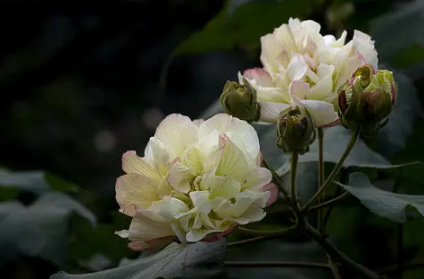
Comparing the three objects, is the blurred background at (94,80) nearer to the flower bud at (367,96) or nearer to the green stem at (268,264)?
the green stem at (268,264)

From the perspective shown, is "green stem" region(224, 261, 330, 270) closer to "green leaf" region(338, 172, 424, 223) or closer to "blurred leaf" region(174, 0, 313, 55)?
"green leaf" region(338, 172, 424, 223)

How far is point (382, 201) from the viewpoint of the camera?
2.29 feet

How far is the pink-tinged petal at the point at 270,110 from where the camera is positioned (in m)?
0.75

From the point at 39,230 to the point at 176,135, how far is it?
1.37 feet

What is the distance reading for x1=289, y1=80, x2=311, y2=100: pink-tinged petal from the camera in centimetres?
74

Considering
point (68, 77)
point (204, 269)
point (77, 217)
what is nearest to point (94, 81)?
point (68, 77)

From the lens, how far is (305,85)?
2.43 feet

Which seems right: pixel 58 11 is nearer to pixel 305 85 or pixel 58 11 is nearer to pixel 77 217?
pixel 77 217

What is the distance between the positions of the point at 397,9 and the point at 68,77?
86.6 inches

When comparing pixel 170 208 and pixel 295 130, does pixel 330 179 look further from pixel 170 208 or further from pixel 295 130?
pixel 170 208

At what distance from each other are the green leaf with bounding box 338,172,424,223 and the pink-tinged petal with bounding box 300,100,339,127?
0.06m

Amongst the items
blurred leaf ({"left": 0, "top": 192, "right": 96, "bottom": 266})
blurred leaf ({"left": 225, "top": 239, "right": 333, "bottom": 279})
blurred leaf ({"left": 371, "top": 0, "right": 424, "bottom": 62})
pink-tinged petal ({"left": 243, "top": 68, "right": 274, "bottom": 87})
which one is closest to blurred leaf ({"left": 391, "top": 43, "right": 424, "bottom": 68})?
blurred leaf ({"left": 371, "top": 0, "right": 424, "bottom": 62})

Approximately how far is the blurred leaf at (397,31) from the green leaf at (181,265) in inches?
23.4

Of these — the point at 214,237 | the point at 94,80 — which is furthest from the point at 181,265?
the point at 94,80
